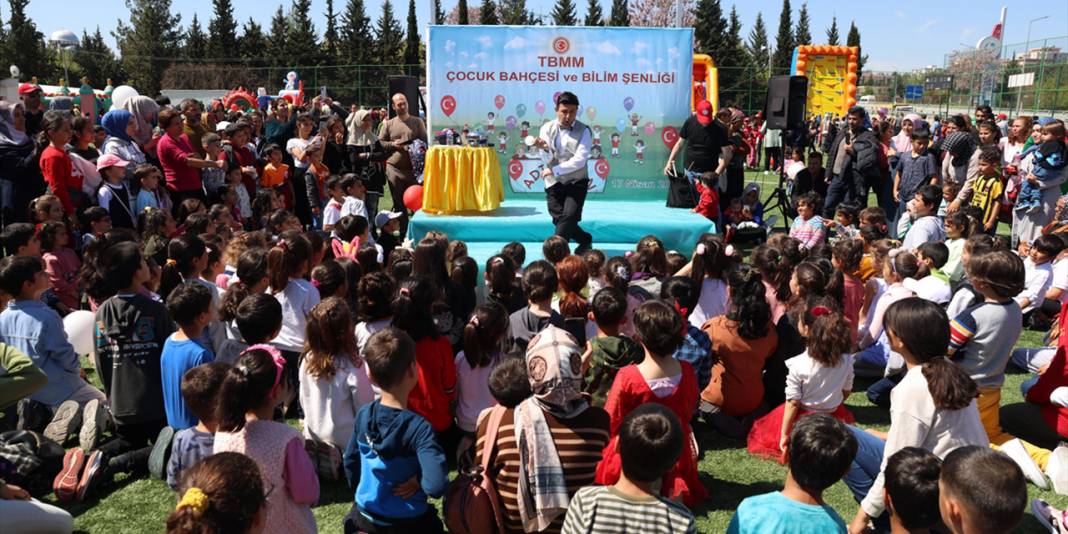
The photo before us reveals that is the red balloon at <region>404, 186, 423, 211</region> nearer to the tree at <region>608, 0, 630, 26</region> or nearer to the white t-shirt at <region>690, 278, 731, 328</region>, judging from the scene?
the white t-shirt at <region>690, 278, 731, 328</region>

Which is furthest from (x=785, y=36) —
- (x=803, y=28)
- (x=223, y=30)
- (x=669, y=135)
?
(x=669, y=135)

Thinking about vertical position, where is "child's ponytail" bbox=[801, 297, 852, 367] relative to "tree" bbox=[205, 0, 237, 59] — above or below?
below

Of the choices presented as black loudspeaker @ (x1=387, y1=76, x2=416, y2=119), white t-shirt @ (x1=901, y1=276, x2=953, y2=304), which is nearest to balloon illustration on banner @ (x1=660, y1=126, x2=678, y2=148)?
black loudspeaker @ (x1=387, y1=76, x2=416, y2=119)

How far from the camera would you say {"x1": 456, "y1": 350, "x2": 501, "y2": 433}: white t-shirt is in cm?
385

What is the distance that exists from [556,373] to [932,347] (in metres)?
1.58

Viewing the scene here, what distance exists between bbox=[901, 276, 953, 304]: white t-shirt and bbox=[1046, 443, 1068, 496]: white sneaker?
142 cm

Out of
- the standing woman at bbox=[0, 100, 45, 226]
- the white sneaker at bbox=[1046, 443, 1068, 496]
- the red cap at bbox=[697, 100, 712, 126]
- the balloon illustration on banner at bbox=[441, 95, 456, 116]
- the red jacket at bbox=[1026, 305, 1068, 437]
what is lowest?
the white sneaker at bbox=[1046, 443, 1068, 496]

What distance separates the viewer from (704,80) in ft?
55.2

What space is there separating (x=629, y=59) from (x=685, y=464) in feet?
25.8

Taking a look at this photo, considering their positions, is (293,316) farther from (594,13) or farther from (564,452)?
(594,13)

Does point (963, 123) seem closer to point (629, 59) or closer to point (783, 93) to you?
point (783, 93)

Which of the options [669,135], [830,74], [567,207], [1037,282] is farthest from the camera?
[830,74]

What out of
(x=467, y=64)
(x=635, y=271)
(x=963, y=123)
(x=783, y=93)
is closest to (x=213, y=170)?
(x=467, y=64)

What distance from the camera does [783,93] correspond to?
37.2 feet
